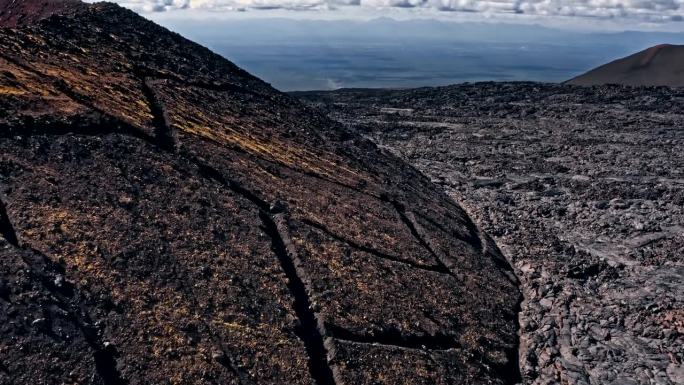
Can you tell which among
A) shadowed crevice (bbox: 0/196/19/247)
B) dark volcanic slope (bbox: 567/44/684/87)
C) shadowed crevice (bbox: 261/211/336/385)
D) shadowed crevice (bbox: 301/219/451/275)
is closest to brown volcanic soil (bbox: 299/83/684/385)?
shadowed crevice (bbox: 301/219/451/275)

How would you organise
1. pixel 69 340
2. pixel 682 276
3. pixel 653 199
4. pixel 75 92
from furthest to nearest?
pixel 653 199, pixel 682 276, pixel 75 92, pixel 69 340

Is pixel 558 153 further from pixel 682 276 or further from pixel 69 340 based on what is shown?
pixel 69 340

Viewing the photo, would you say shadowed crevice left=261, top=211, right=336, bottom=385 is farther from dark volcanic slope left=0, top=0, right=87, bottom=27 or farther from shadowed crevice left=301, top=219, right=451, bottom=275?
dark volcanic slope left=0, top=0, right=87, bottom=27

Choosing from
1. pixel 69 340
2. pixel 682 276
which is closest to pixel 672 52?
pixel 682 276

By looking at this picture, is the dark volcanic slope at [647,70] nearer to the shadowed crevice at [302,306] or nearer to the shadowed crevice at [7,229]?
the shadowed crevice at [302,306]

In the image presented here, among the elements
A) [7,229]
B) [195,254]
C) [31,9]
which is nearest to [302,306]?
[195,254]
